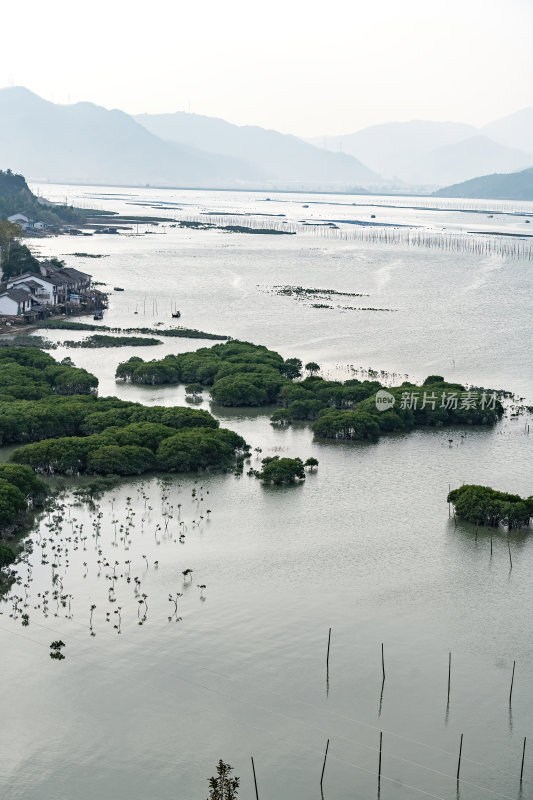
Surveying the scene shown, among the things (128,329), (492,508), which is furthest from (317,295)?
(492,508)

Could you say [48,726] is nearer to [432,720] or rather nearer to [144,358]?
[432,720]

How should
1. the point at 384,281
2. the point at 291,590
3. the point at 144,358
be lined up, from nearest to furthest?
the point at 291,590
the point at 144,358
the point at 384,281

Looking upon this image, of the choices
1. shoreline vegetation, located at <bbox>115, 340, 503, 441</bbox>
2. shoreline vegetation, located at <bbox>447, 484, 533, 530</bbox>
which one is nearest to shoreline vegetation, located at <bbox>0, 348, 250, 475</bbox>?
shoreline vegetation, located at <bbox>115, 340, 503, 441</bbox>

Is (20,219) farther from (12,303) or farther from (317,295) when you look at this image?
(12,303)

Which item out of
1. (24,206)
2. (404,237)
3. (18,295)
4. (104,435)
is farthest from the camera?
(404,237)

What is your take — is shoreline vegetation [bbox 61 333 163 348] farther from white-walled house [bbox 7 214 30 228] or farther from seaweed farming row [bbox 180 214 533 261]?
seaweed farming row [bbox 180 214 533 261]

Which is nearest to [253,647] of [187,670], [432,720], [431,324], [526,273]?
[187,670]
